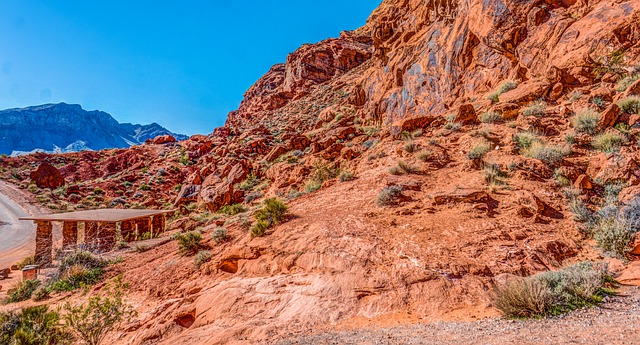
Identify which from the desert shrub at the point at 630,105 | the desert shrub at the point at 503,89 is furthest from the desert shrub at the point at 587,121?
the desert shrub at the point at 503,89

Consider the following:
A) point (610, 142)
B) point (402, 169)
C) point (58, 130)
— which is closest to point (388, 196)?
point (402, 169)

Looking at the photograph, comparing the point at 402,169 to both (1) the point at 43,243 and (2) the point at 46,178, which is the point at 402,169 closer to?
(1) the point at 43,243

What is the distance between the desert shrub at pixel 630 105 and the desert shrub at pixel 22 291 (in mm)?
17514

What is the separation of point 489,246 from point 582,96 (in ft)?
25.8

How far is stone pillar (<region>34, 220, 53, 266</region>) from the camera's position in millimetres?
11847

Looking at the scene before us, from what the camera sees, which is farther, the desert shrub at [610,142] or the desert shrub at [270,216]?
the desert shrub at [270,216]

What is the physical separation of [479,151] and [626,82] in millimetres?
5319

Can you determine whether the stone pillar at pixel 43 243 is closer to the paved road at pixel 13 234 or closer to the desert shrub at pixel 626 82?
the paved road at pixel 13 234

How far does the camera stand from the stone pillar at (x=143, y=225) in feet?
49.8

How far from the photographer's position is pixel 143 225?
1537 cm

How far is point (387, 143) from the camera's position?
12758mm

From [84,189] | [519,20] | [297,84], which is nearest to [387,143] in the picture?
[519,20]

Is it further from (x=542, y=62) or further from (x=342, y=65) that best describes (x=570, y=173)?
(x=342, y=65)

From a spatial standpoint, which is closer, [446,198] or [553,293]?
[553,293]
